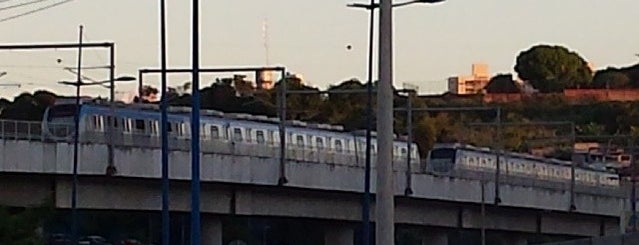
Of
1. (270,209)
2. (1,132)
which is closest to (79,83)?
(1,132)

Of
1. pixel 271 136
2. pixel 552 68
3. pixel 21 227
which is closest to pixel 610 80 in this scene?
pixel 552 68

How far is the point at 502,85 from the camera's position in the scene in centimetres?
17825

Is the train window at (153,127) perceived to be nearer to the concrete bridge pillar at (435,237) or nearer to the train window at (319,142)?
the train window at (319,142)

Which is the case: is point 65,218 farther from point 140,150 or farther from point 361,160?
point 140,150

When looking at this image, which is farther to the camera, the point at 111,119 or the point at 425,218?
the point at 425,218

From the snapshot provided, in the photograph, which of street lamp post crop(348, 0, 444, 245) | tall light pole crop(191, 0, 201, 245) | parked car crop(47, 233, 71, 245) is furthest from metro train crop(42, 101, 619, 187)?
street lamp post crop(348, 0, 444, 245)

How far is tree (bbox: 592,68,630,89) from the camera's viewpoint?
182375mm

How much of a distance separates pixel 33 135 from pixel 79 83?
5.33 m

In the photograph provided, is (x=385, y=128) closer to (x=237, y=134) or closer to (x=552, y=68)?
(x=237, y=134)

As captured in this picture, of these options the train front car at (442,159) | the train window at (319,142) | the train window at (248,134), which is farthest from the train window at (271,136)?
the train front car at (442,159)

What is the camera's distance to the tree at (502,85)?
17475 centimetres

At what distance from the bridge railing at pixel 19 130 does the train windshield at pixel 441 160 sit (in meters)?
27.3

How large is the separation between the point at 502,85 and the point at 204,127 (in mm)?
111363

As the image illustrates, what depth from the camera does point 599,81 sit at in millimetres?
184500
